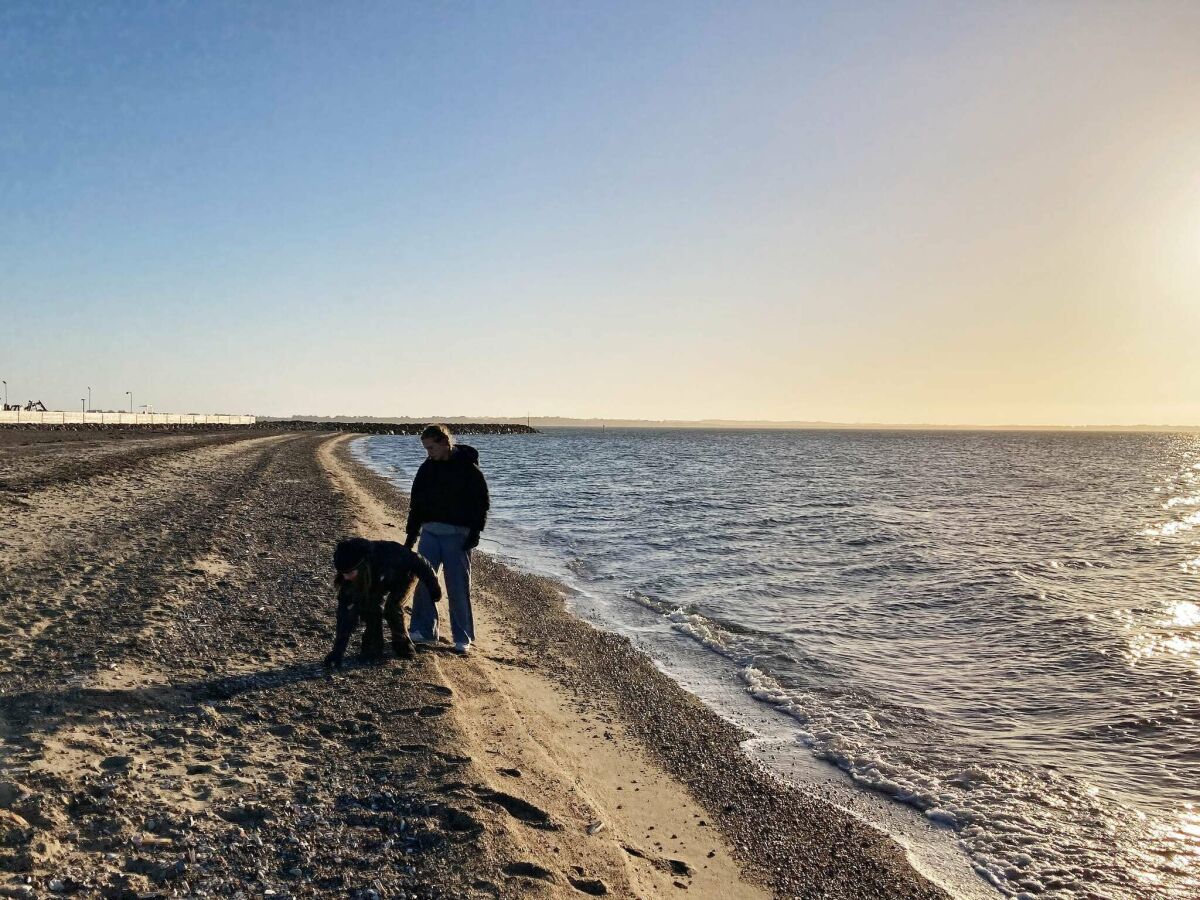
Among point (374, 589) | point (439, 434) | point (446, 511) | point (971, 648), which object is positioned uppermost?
point (439, 434)

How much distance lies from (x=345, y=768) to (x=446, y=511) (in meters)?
3.42

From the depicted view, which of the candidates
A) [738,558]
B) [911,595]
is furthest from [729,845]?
[738,558]

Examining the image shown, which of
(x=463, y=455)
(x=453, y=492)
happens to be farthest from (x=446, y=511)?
(x=463, y=455)

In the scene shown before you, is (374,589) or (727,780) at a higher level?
(374,589)

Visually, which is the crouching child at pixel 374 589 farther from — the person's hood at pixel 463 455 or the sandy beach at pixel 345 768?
the person's hood at pixel 463 455

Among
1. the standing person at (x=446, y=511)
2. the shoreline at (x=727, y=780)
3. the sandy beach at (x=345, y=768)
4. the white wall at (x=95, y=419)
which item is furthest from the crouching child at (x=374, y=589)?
the white wall at (x=95, y=419)

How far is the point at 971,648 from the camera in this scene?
40.6ft

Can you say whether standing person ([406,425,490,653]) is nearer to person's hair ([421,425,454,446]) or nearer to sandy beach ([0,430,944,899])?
person's hair ([421,425,454,446])

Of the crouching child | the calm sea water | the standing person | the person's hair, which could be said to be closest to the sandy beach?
the crouching child

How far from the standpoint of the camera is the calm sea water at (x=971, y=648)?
21.8 ft

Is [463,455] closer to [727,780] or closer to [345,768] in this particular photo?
[345,768]

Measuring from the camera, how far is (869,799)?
6891 millimetres

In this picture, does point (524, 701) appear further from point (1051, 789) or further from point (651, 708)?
point (1051, 789)

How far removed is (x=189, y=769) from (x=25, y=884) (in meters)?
1.50
